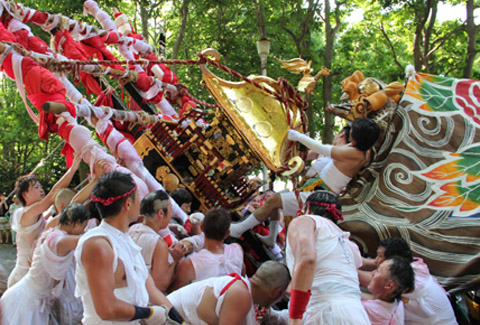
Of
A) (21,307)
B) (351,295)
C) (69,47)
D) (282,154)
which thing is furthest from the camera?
(69,47)

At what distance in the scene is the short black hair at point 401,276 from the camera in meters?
3.14

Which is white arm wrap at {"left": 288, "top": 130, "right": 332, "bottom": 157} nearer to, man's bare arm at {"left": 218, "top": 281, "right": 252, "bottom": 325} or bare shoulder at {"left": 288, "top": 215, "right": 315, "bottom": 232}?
bare shoulder at {"left": 288, "top": 215, "right": 315, "bottom": 232}

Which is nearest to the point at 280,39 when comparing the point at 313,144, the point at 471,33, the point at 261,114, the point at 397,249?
the point at 471,33

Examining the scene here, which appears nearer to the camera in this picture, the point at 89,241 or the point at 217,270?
the point at 89,241

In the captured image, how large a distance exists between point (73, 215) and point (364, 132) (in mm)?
2897

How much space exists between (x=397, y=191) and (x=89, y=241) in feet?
10.8

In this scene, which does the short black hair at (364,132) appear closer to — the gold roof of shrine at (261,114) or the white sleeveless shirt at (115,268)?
the gold roof of shrine at (261,114)

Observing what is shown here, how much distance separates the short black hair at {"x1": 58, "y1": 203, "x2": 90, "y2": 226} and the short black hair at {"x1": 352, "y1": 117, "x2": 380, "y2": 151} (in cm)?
274

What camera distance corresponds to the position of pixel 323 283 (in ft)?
9.08

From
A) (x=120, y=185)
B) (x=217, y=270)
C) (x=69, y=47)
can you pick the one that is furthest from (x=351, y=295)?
(x=69, y=47)

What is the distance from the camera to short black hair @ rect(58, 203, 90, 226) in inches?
142

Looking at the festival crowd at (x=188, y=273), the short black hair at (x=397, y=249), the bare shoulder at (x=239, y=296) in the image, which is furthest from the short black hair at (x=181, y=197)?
the bare shoulder at (x=239, y=296)

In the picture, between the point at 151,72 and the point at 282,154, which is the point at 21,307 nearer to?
the point at 282,154

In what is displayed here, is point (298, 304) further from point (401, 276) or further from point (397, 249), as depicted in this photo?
point (397, 249)
